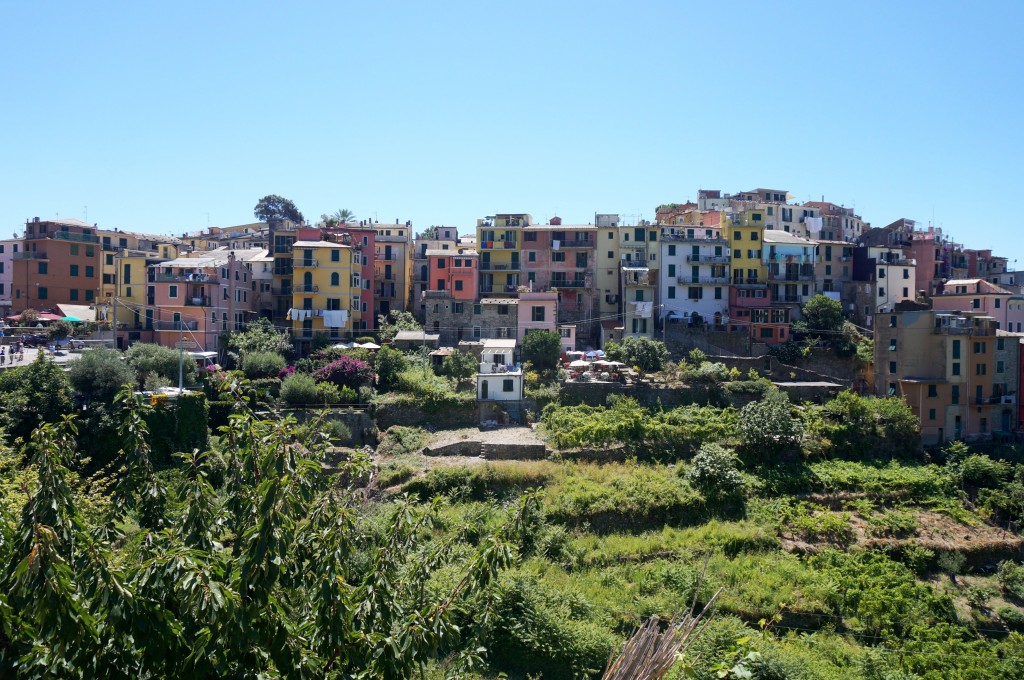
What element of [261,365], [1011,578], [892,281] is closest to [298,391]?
[261,365]

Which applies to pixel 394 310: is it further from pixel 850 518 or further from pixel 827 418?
pixel 850 518

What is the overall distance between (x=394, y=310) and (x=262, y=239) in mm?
18102

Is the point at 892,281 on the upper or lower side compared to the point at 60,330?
upper

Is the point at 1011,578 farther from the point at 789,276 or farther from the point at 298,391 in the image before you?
the point at 298,391

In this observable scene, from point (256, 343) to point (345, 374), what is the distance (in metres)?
8.13

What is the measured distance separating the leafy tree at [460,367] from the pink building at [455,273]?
9161mm

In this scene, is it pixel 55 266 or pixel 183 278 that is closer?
pixel 183 278

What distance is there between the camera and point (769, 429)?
35.0m

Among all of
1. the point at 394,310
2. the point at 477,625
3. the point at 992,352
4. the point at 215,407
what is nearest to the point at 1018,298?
the point at 992,352

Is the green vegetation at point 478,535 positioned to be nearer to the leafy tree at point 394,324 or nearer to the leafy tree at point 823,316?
the leafy tree at point 394,324

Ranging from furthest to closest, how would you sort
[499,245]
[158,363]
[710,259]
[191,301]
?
[499,245] < [710,259] < [191,301] < [158,363]

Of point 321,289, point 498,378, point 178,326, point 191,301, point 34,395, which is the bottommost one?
point 34,395

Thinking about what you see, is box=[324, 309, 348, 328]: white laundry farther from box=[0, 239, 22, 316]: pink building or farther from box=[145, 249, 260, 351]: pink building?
box=[0, 239, 22, 316]: pink building

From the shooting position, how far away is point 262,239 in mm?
63906
